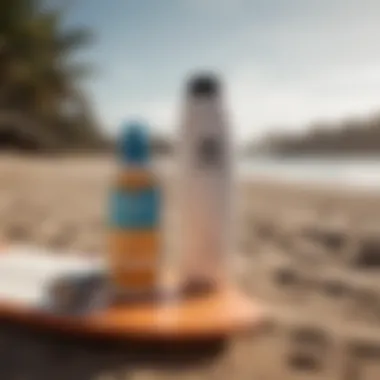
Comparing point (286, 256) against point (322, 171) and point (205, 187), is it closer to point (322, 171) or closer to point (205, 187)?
point (205, 187)

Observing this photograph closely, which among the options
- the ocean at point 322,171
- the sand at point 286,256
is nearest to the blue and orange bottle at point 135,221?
the sand at point 286,256

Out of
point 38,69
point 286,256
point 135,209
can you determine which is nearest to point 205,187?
point 135,209

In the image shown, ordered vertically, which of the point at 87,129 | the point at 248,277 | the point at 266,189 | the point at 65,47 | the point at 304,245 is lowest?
the point at 248,277

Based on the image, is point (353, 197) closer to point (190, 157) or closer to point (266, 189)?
point (266, 189)

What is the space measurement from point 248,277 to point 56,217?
0.56 m

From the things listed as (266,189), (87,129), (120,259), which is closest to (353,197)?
(266,189)

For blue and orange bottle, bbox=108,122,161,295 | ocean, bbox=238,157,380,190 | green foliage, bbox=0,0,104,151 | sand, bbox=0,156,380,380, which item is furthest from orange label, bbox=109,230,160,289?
green foliage, bbox=0,0,104,151

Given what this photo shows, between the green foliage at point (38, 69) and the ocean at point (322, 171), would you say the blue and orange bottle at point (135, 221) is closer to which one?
the ocean at point (322, 171)

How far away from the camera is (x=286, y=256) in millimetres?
1419

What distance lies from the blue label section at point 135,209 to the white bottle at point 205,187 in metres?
0.07

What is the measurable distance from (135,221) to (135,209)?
0.04ft

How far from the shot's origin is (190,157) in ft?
3.26

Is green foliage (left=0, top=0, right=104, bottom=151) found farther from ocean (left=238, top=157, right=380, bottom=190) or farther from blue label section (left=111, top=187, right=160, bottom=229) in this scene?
blue label section (left=111, top=187, right=160, bottom=229)

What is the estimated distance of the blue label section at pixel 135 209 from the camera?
93cm
